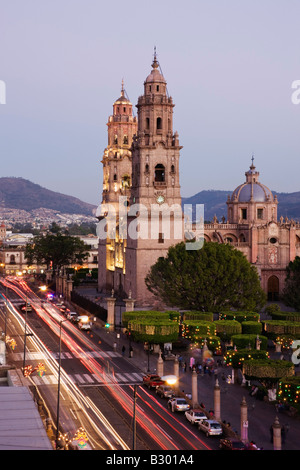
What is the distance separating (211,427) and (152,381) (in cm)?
1452

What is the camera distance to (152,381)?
64562mm

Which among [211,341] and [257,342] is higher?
[257,342]

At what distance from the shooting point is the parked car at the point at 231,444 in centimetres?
4619

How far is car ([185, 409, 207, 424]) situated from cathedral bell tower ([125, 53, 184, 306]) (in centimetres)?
5348

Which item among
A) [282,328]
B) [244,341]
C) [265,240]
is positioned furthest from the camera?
[265,240]

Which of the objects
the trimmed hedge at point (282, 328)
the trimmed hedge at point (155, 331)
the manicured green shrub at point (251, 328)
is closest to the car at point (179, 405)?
the trimmed hedge at point (155, 331)

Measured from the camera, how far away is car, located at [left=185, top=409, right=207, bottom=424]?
53031 millimetres

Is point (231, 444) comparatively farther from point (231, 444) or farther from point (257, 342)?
point (257, 342)

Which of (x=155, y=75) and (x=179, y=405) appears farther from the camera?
(x=155, y=75)

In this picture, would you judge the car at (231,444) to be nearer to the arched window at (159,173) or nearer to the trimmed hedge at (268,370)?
the trimmed hedge at (268,370)

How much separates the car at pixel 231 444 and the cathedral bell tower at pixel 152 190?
6022cm

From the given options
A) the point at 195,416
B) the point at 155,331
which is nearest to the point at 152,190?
the point at 155,331

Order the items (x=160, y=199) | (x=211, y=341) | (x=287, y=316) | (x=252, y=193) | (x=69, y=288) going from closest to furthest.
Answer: (x=211, y=341) < (x=287, y=316) < (x=160, y=199) < (x=69, y=288) < (x=252, y=193)
